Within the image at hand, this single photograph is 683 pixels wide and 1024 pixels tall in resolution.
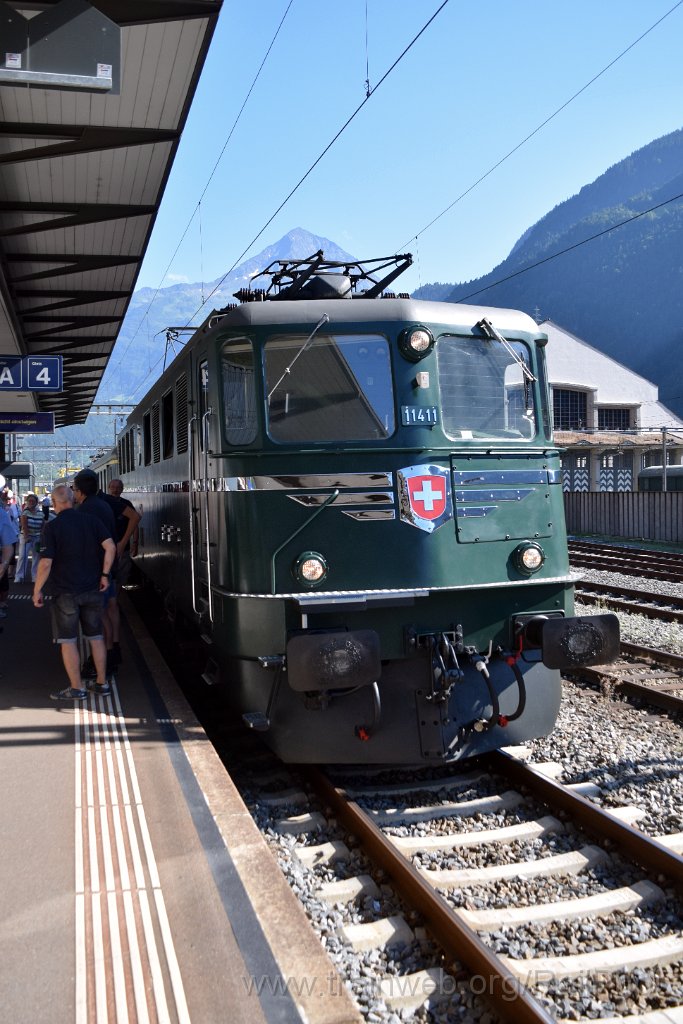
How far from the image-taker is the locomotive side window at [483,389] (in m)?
6.06

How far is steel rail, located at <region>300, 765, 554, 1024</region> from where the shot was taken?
11.0 ft

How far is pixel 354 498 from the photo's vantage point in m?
5.77

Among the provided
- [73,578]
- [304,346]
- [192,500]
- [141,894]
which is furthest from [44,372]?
[141,894]

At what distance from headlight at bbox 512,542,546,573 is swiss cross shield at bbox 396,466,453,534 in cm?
58

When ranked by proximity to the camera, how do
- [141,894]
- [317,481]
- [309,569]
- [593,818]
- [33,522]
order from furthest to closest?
[33,522]
[317,481]
[309,569]
[593,818]
[141,894]

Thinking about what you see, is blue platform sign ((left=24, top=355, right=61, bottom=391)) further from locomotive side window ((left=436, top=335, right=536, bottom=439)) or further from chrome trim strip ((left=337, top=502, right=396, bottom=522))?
chrome trim strip ((left=337, top=502, right=396, bottom=522))

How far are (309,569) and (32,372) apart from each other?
11064mm

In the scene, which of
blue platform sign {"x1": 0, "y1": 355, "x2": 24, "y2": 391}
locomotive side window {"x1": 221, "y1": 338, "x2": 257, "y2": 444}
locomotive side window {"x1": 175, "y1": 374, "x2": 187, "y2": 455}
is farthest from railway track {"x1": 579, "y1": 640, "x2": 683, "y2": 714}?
blue platform sign {"x1": 0, "y1": 355, "x2": 24, "y2": 391}

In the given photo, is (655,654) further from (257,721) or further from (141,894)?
(141,894)

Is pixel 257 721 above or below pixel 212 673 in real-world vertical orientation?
below

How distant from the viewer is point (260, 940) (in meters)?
3.53

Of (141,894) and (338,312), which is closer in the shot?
(141,894)

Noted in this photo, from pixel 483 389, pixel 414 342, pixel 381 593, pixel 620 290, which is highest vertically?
pixel 620 290

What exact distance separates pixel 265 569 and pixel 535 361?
2.49m
